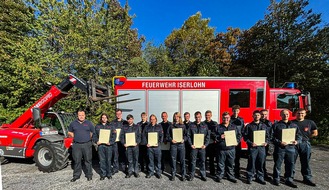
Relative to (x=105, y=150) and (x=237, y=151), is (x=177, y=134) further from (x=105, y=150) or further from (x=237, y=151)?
(x=105, y=150)

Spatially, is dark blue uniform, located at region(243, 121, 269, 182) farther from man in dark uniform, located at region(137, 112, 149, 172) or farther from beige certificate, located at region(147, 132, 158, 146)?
man in dark uniform, located at region(137, 112, 149, 172)

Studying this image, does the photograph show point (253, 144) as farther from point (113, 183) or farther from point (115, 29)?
point (115, 29)

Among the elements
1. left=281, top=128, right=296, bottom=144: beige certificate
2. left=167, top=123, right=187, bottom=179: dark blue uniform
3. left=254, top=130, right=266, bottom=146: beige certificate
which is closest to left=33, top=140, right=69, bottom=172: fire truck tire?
left=167, top=123, right=187, bottom=179: dark blue uniform

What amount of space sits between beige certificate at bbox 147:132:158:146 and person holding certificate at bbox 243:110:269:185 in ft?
7.33

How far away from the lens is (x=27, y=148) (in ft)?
20.1

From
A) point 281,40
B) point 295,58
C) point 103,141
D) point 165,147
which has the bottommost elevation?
point 165,147

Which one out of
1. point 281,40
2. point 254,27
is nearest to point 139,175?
point 281,40

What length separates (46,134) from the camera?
6031mm

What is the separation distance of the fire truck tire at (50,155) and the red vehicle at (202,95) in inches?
88.0

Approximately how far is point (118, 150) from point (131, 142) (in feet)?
2.55

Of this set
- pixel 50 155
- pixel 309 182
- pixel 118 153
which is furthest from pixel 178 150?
pixel 50 155

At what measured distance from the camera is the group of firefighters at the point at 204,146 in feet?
15.9

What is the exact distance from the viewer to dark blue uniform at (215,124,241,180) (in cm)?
498

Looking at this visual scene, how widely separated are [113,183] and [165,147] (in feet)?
6.55
